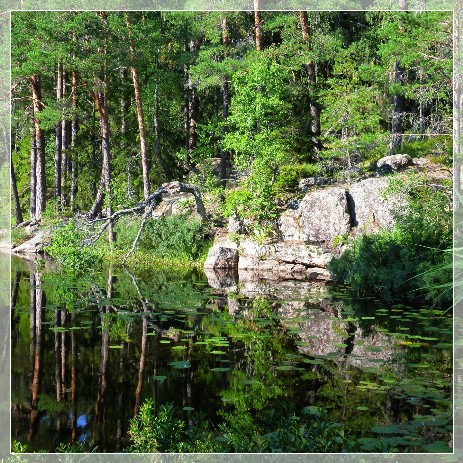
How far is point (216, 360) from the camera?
22.0 feet

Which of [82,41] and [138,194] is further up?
[82,41]

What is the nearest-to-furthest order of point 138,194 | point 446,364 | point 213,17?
point 446,364
point 213,17
point 138,194

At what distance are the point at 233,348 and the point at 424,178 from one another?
27.4 feet

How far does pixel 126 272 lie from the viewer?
14883 millimetres

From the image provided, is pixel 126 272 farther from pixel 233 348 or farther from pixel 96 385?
pixel 96 385

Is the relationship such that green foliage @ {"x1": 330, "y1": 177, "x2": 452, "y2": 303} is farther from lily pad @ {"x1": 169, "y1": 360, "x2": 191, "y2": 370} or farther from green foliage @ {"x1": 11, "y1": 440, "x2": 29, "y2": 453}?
green foliage @ {"x1": 11, "y1": 440, "x2": 29, "y2": 453}

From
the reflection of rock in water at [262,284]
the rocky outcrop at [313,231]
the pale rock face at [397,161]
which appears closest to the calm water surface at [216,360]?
the reflection of rock in water at [262,284]

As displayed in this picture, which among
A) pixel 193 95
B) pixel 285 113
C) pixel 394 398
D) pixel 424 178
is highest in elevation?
pixel 193 95

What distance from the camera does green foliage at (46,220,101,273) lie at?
11.8 m

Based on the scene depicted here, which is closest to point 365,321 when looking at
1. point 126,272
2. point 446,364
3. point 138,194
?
point 446,364

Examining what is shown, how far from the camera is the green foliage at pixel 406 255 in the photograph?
10641mm

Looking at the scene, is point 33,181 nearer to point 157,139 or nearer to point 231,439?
point 157,139

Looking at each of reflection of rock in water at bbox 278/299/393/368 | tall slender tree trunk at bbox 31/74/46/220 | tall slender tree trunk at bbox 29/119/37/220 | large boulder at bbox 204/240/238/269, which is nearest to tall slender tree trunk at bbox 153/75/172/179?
tall slender tree trunk at bbox 31/74/46/220

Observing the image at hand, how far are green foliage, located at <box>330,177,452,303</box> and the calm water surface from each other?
2.05ft
